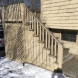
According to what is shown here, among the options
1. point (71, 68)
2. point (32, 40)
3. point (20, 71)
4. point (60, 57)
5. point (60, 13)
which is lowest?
point (20, 71)

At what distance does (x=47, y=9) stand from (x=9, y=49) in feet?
9.23

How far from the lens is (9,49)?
6.34 metres

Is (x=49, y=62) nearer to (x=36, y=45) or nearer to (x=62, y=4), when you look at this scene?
(x=36, y=45)

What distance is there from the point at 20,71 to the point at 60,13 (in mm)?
3062

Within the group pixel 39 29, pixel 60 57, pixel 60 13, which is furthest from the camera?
pixel 60 13

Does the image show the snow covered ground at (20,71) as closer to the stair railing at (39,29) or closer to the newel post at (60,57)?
the newel post at (60,57)

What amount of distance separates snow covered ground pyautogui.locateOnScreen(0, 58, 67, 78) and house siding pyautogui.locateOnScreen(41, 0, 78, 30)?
2.19 m

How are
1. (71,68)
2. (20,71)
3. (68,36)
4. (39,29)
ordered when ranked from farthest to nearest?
(68,36) < (39,29) < (20,71) < (71,68)

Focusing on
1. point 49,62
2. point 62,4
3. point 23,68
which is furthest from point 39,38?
point 62,4

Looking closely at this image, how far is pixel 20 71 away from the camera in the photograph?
495 cm

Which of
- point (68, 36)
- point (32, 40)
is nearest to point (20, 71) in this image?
point (32, 40)

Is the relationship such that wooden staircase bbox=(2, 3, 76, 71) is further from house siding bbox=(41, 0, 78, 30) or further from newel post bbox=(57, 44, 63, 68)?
house siding bbox=(41, 0, 78, 30)

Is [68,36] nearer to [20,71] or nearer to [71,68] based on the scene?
[71,68]

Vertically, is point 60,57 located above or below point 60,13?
below
